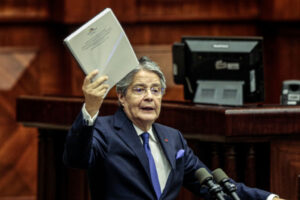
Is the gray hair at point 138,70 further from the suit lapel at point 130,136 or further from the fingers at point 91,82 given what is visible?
the fingers at point 91,82

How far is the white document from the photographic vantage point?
4.79 feet

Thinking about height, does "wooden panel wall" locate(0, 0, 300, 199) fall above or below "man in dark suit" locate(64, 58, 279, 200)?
above

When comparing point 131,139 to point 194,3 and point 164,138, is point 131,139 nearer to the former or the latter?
point 164,138

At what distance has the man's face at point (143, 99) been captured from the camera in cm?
164

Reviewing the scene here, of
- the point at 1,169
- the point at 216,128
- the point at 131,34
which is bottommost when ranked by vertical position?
the point at 1,169

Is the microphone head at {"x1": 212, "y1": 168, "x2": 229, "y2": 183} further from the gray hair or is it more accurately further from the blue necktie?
the gray hair

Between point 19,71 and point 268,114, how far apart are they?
1755 millimetres

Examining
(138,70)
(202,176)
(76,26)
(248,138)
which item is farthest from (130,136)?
(76,26)

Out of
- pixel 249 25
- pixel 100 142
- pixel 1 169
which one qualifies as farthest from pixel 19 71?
pixel 100 142

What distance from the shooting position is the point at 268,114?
2129 mm

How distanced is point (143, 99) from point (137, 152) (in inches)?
5.4

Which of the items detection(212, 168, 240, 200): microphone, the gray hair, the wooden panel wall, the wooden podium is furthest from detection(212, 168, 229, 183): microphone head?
the wooden panel wall

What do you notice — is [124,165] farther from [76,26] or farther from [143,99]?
[76,26]

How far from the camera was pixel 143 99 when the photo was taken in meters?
1.64
